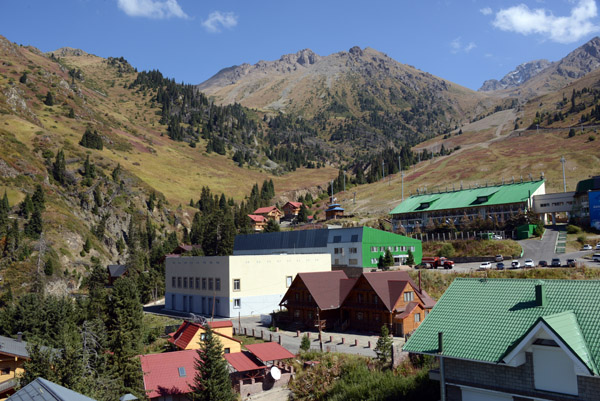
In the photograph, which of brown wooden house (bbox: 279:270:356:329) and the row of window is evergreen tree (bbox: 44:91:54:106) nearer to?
the row of window

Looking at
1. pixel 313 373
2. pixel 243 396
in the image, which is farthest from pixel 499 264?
pixel 243 396

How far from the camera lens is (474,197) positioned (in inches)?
4129

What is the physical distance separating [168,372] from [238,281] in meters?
26.7

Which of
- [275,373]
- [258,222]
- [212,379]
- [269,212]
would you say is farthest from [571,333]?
[269,212]

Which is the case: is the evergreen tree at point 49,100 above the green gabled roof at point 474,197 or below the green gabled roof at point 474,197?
above

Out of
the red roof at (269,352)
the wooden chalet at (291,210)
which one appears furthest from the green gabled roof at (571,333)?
the wooden chalet at (291,210)

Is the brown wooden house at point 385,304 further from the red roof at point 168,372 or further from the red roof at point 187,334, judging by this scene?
the red roof at point 168,372

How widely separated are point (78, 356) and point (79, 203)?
3843 inches

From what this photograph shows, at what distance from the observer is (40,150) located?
398ft

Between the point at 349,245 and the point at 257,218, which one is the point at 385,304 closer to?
the point at 349,245

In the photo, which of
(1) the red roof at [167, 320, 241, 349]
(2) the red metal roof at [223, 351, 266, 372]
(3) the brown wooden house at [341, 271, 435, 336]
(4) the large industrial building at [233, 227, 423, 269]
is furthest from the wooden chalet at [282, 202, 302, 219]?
(2) the red metal roof at [223, 351, 266, 372]

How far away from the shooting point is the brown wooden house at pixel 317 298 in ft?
173

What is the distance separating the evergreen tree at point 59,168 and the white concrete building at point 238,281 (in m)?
60.4

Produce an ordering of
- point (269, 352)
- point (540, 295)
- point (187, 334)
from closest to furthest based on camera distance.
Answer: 1. point (540, 295)
2. point (269, 352)
3. point (187, 334)
